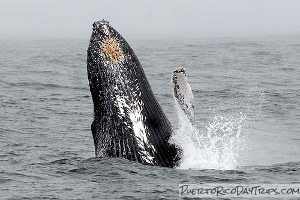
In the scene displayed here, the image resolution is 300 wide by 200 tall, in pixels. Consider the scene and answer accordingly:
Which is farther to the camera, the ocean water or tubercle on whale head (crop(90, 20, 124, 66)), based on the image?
tubercle on whale head (crop(90, 20, 124, 66))

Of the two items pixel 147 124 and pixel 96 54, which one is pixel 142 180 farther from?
pixel 96 54

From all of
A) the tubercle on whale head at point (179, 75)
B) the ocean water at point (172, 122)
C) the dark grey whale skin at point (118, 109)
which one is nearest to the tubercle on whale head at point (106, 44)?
the dark grey whale skin at point (118, 109)

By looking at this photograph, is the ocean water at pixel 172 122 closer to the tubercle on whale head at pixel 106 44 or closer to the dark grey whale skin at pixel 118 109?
the dark grey whale skin at pixel 118 109

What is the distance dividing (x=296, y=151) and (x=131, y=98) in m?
6.51

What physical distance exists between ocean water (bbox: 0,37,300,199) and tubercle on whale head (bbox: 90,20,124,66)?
161 cm

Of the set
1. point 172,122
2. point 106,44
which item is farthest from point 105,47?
point 172,122

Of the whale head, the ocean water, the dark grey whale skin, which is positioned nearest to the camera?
the ocean water

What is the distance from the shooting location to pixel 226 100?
22.3 m

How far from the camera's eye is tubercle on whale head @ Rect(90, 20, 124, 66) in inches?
384

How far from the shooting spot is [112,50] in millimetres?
9805

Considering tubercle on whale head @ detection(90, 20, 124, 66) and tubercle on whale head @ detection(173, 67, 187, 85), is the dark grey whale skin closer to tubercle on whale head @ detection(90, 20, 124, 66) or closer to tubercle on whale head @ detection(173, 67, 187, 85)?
tubercle on whale head @ detection(90, 20, 124, 66)

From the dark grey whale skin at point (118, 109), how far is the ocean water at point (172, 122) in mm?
220

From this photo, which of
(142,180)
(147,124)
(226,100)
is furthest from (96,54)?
(226,100)

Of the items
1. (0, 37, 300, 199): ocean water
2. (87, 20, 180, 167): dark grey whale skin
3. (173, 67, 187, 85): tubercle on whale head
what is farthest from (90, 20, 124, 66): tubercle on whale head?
(0, 37, 300, 199): ocean water
